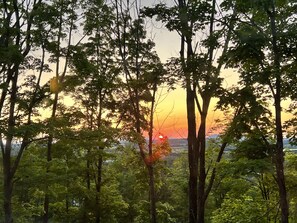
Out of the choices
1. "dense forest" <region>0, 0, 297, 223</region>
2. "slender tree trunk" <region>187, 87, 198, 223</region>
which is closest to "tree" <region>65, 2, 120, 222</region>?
"dense forest" <region>0, 0, 297, 223</region>

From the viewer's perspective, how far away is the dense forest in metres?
11.1

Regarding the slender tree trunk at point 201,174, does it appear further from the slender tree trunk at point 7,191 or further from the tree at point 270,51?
the slender tree trunk at point 7,191

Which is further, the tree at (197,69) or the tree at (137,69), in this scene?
the tree at (137,69)

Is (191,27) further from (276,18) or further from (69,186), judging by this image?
(69,186)

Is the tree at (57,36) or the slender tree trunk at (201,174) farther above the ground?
the tree at (57,36)

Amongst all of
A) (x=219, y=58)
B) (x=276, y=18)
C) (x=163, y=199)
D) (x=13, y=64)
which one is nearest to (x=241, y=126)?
(x=219, y=58)

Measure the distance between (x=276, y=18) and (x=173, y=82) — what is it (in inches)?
172

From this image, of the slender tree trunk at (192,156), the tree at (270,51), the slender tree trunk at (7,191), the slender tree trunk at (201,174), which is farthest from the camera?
the slender tree trunk at (7,191)

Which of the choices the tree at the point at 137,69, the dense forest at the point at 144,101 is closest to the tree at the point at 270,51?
the dense forest at the point at 144,101

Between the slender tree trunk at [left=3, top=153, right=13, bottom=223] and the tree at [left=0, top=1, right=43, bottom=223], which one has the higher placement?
the tree at [left=0, top=1, right=43, bottom=223]

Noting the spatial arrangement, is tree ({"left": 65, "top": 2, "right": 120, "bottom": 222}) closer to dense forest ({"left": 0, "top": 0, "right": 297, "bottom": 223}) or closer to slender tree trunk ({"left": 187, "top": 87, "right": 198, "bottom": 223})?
dense forest ({"left": 0, "top": 0, "right": 297, "bottom": 223})

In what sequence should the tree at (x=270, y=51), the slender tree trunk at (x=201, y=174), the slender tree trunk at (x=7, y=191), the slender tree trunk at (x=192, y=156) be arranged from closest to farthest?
1. the tree at (x=270, y=51)
2. the slender tree trunk at (x=201, y=174)
3. the slender tree trunk at (x=192, y=156)
4. the slender tree trunk at (x=7, y=191)

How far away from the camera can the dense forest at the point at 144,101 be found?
1107 centimetres

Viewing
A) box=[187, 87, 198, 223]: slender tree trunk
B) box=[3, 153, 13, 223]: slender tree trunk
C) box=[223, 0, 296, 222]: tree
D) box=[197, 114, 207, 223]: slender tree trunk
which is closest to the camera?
box=[223, 0, 296, 222]: tree
